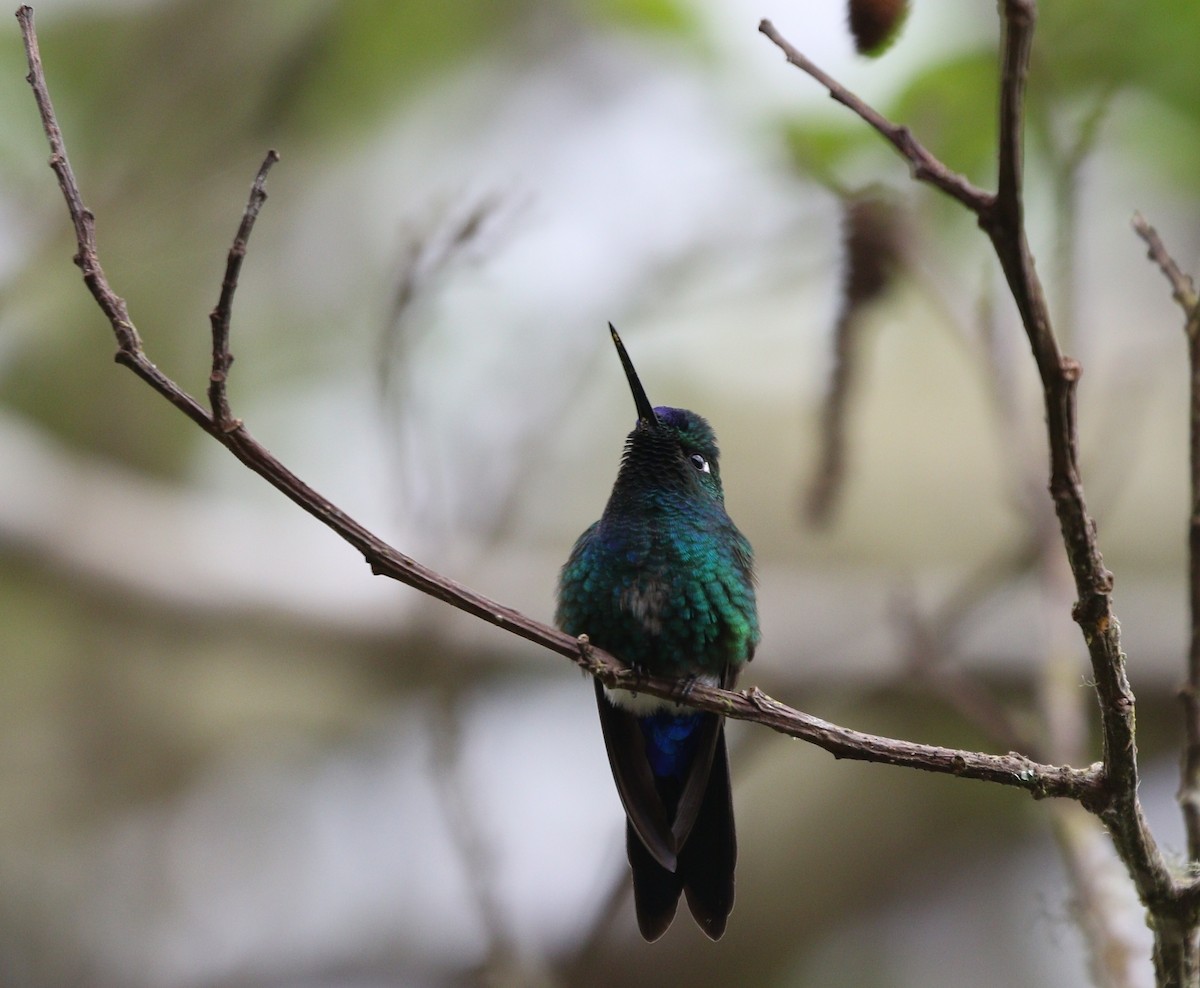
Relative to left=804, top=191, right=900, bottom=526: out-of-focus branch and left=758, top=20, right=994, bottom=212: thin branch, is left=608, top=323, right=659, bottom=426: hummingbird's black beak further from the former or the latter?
→ left=758, top=20, right=994, bottom=212: thin branch

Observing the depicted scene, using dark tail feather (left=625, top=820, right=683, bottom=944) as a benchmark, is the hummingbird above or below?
above

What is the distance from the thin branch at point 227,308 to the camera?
1.46 metres

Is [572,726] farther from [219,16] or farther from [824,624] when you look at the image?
[219,16]

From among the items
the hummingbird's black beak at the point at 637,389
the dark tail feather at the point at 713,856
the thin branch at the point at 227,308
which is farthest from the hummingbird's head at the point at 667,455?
the thin branch at the point at 227,308

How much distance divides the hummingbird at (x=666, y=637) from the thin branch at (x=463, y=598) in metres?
0.95

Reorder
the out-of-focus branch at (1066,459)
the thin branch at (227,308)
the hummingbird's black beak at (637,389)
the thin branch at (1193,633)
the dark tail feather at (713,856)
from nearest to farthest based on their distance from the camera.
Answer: the out-of-focus branch at (1066,459) → the thin branch at (227,308) → the thin branch at (1193,633) → the hummingbird's black beak at (637,389) → the dark tail feather at (713,856)

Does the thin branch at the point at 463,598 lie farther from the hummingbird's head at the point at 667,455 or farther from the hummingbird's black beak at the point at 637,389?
the hummingbird's head at the point at 667,455

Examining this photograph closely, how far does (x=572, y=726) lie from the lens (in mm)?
5762

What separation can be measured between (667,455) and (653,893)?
43.3 inches

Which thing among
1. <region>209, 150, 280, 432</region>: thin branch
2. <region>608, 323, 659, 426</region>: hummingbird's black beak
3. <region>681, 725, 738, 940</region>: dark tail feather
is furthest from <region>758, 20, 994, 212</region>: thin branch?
<region>681, 725, 738, 940</region>: dark tail feather

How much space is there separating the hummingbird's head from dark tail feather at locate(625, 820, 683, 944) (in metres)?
0.87

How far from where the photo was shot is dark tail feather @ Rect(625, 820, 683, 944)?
275cm

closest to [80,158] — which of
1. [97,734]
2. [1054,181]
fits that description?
[97,734]

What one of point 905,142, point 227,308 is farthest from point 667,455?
point 905,142
